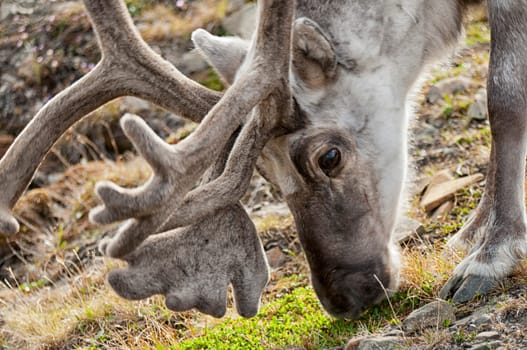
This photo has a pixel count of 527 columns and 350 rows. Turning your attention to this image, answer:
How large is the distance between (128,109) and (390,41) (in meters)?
6.44

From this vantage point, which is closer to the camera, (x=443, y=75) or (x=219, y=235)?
(x=219, y=235)

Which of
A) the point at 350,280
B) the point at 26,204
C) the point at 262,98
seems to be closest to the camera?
the point at 262,98

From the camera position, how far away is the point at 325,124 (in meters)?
4.76

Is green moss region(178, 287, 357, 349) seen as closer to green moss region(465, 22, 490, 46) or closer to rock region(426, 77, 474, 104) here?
rock region(426, 77, 474, 104)

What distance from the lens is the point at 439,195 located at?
6496 millimetres

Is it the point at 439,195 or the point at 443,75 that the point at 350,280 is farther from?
the point at 443,75

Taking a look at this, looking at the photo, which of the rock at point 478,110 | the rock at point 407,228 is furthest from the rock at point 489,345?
the rock at point 478,110

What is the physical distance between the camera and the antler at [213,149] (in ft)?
12.3

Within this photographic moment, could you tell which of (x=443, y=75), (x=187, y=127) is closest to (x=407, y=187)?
(x=443, y=75)

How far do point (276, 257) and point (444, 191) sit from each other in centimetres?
125

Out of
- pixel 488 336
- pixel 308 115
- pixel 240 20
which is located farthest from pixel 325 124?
pixel 240 20

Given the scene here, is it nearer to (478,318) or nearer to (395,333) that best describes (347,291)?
(395,333)

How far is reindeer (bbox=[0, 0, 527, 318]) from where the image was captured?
449 centimetres

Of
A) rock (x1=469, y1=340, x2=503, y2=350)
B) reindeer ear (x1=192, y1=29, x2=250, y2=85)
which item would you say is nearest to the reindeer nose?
rock (x1=469, y1=340, x2=503, y2=350)
